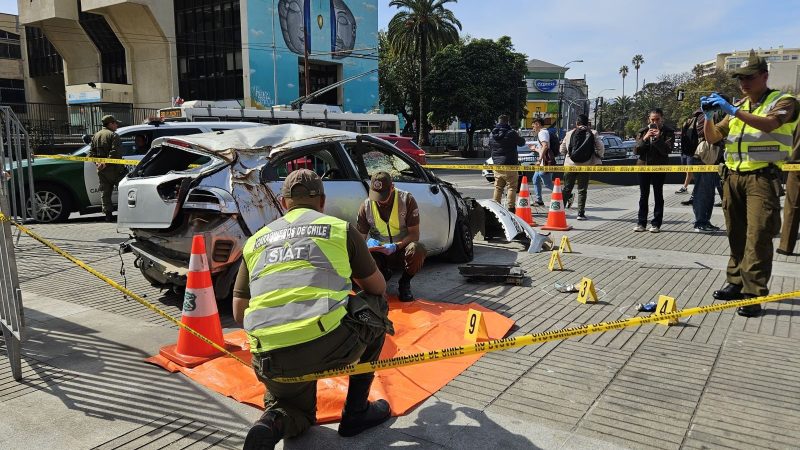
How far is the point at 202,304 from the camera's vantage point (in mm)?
4234

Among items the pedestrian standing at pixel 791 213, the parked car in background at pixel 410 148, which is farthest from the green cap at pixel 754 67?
the parked car in background at pixel 410 148

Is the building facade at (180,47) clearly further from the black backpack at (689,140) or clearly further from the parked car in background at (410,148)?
the black backpack at (689,140)

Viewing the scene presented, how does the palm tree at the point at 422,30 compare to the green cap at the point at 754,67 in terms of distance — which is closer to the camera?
the green cap at the point at 754,67

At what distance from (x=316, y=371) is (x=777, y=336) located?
3737mm

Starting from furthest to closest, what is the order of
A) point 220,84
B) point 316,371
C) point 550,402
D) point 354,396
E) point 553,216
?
point 220,84, point 553,216, point 550,402, point 354,396, point 316,371

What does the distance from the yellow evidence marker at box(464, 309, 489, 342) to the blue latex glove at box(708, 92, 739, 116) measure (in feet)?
8.62

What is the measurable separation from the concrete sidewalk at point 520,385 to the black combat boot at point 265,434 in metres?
0.34

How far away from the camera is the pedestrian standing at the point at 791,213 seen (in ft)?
23.7

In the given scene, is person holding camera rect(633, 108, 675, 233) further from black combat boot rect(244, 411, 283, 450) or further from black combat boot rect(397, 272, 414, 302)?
black combat boot rect(244, 411, 283, 450)

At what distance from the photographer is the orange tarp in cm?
351

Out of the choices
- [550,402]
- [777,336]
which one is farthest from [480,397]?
[777,336]

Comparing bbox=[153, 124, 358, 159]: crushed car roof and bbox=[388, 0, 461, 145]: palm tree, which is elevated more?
bbox=[388, 0, 461, 145]: palm tree

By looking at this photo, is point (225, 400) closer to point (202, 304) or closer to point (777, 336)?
point (202, 304)

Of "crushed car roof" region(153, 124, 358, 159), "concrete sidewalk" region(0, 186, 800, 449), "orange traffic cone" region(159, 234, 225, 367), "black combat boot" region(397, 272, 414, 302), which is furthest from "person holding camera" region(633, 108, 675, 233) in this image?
"orange traffic cone" region(159, 234, 225, 367)
